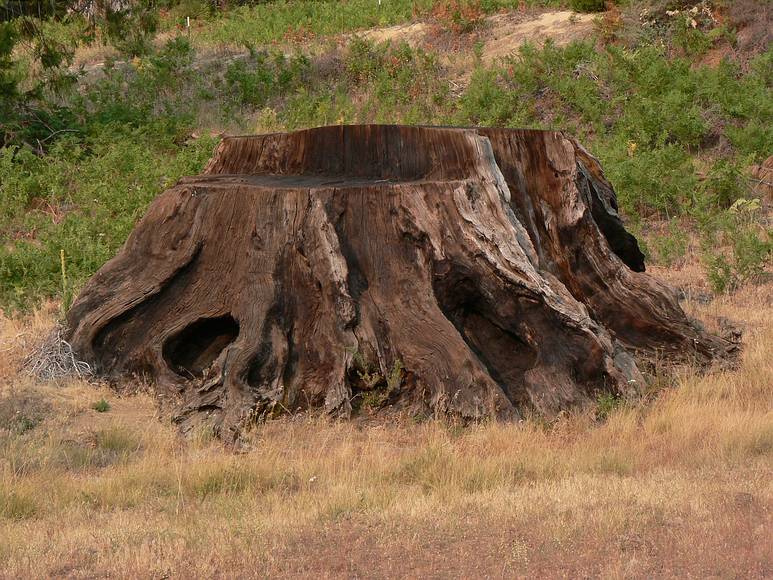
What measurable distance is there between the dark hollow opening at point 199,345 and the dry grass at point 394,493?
424mm

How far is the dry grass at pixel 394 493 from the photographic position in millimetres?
4133

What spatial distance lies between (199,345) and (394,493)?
8.85ft

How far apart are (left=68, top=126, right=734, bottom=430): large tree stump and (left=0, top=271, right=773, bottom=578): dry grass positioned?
0.33 metres

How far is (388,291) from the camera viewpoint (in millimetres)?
6727

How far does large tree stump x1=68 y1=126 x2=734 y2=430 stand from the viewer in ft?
21.2

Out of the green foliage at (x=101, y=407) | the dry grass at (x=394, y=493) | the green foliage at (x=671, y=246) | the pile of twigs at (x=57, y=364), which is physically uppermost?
the dry grass at (x=394, y=493)

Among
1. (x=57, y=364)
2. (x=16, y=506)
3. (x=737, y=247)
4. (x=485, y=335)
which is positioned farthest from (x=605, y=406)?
(x=737, y=247)

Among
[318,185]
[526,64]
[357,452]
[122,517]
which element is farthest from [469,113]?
[122,517]

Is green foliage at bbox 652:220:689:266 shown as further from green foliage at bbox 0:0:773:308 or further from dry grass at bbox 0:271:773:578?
dry grass at bbox 0:271:773:578

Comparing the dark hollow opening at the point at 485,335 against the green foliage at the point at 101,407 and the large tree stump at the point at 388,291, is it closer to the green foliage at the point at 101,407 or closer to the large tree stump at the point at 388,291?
the large tree stump at the point at 388,291

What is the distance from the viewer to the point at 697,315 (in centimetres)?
857

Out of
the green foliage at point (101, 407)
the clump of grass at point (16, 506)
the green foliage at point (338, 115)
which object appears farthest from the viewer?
the green foliage at point (338, 115)

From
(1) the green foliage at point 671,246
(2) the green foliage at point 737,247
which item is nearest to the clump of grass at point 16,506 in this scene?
(2) the green foliage at point 737,247

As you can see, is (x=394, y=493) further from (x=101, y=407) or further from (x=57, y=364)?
(x=57, y=364)
